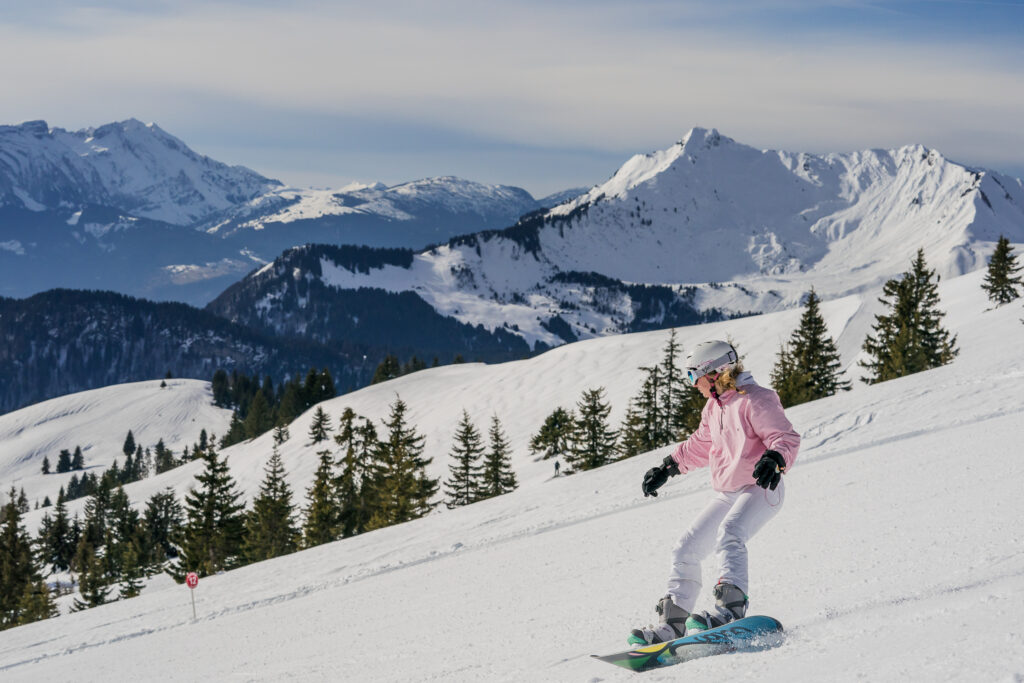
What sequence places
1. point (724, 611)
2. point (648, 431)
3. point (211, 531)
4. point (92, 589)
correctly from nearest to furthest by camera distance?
point (724, 611) < point (211, 531) < point (648, 431) < point (92, 589)

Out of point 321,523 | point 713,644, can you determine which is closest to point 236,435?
point 321,523

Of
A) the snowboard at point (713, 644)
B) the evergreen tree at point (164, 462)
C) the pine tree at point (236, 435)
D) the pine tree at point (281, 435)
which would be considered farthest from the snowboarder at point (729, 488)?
the evergreen tree at point (164, 462)

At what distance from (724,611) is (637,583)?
378 cm

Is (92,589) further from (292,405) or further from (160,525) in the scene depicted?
(292,405)

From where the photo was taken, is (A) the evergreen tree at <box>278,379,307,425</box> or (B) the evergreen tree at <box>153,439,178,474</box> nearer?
(A) the evergreen tree at <box>278,379,307,425</box>

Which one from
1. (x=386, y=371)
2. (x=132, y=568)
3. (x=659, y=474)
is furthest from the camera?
(x=386, y=371)

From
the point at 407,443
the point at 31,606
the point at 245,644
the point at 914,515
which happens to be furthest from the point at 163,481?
the point at 914,515

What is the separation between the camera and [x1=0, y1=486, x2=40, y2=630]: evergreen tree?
184 feet

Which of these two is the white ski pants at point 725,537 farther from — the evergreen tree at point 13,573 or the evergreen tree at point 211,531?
the evergreen tree at point 13,573

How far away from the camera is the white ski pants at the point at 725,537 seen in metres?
5.99

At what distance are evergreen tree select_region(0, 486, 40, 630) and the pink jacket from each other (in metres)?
62.7

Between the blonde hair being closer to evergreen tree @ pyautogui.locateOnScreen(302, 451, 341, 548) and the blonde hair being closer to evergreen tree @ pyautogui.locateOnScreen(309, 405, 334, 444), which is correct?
evergreen tree @ pyautogui.locateOnScreen(302, 451, 341, 548)

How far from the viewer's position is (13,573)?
191ft

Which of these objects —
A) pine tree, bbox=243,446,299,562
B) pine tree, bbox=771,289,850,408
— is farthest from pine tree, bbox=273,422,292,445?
pine tree, bbox=771,289,850,408
